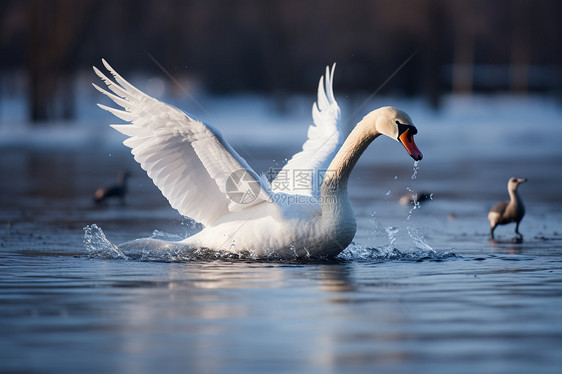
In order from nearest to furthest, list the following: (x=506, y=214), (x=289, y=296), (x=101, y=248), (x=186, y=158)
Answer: (x=289, y=296) < (x=186, y=158) < (x=101, y=248) < (x=506, y=214)

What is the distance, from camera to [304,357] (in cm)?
552

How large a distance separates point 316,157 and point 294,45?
47134 millimetres

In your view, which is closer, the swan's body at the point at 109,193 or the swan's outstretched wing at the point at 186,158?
the swan's outstretched wing at the point at 186,158

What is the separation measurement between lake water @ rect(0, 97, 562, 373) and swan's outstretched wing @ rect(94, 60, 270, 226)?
0.58 meters

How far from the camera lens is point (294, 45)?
189ft

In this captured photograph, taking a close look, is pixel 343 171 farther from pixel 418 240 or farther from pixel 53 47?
pixel 53 47

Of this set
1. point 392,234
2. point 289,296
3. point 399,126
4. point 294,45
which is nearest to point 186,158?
point 399,126

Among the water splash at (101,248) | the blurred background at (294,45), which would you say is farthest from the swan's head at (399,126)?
the blurred background at (294,45)

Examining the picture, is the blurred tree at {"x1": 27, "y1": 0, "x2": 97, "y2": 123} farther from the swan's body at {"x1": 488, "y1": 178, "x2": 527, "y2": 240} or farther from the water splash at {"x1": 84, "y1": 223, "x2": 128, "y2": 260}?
the swan's body at {"x1": 488, "y1": 178, "x2": 527, "y2": 240}

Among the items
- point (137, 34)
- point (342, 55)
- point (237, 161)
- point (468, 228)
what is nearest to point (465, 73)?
point (342, 55)

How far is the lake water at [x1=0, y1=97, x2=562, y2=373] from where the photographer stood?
5.54 m

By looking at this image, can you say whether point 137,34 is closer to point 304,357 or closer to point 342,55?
point 342,55

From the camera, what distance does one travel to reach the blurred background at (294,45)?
46.0m

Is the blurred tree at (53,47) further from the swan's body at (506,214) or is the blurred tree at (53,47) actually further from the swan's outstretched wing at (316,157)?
the swan's body at (506,214)
